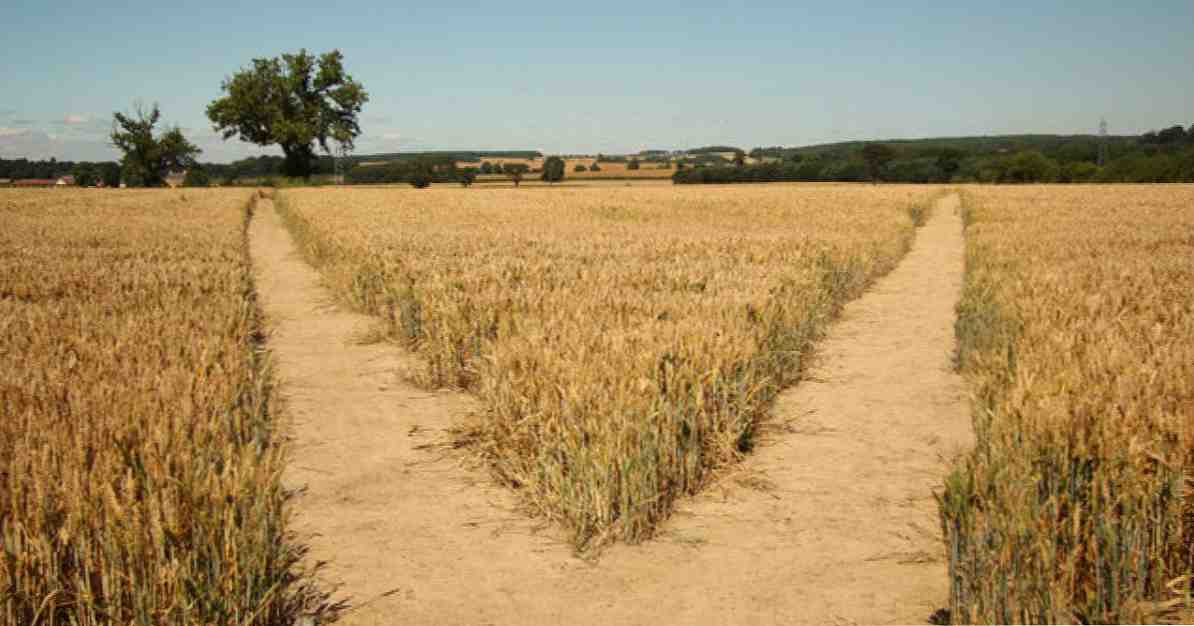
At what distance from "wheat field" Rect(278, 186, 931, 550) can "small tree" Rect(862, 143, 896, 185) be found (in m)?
75.9

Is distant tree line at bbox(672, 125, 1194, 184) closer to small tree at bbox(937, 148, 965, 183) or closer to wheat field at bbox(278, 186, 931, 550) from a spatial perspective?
small tree at bbox(937, 148, 965, 183)

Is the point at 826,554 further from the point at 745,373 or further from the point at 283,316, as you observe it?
the point at 283,316

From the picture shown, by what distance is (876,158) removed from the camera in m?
89.9

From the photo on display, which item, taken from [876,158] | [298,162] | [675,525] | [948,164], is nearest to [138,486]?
[675,525]

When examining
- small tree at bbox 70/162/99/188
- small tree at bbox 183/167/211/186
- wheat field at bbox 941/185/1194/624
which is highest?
small tree at bbox 70/162/99/188

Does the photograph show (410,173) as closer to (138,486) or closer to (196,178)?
(196,178)

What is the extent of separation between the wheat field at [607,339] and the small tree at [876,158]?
7591 cm

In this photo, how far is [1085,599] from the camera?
10.5 feet

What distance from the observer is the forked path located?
3703 millimetres

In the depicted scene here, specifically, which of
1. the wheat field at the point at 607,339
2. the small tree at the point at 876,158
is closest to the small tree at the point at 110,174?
the small tree at the point at 876,158

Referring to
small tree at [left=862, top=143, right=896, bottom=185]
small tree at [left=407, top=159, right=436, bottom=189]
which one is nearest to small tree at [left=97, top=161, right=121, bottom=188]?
small tree at [left=407, top=159, right=436, bottom=189]

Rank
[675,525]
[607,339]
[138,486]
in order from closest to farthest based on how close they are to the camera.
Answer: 1. [138,486]
2. [675,525]
3. [607,339]

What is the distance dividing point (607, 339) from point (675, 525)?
1.57m

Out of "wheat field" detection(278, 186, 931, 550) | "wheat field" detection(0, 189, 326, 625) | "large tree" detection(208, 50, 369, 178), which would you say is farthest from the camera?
"large tree" detection(208, 50, 369, 178)
